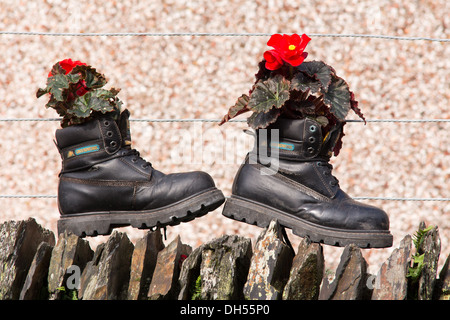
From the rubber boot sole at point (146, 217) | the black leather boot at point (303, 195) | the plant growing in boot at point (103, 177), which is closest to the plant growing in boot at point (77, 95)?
the plant growing in boot at point (103, 177)

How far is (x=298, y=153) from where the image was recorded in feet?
6.51

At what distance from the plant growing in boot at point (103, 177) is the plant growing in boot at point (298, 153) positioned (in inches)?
6.6

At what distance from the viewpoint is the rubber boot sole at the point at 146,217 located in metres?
1.95

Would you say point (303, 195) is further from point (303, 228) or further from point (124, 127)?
point (124, 127)

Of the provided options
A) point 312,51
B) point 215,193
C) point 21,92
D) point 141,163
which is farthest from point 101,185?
point 312,51

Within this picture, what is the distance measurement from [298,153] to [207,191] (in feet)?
1.00

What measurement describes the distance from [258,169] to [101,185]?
0.50 meters

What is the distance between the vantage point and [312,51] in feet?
9.31

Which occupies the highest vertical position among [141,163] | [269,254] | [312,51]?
[312,51]

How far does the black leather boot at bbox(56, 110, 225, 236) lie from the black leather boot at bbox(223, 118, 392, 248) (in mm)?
146
